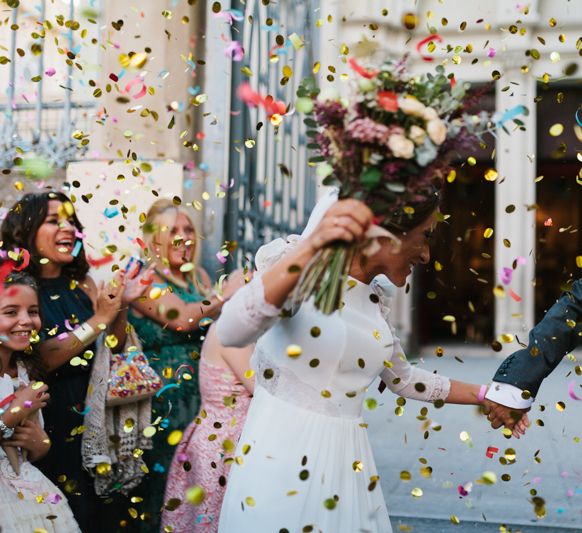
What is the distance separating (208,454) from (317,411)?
1271 mm

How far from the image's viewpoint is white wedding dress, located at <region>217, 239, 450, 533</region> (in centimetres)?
212

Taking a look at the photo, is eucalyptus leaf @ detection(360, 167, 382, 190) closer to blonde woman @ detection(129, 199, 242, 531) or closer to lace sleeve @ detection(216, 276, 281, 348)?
lace sleeve @ detection(216, 276, 281, 348)

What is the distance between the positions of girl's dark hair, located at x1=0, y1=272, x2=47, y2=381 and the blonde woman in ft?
1.81

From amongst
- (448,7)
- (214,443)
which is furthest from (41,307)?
(448,7)

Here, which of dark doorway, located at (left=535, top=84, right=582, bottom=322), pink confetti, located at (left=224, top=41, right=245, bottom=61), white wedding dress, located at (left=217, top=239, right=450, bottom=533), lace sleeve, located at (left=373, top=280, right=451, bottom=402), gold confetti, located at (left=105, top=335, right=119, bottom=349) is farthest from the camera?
dark doorway, located at (left=535, top=84, right=582, bottom=322)

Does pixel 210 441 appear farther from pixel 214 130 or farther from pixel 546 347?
pixel 214 130

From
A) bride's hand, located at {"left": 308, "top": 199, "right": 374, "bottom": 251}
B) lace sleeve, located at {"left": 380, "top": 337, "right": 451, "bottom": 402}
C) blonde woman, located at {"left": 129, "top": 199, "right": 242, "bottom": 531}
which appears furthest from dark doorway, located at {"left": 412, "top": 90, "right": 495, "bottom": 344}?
bride's hand, located at {"left": 308, "top": 199, "right": 374, "bottom": 251}

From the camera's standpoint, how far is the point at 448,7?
10.7 meters

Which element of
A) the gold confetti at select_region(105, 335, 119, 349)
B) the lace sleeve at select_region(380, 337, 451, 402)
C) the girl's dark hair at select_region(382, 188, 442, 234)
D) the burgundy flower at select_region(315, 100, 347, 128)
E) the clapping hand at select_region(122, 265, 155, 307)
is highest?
the burgundy flower at select_region(315, 100, 347, 128)

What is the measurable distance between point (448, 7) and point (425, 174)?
372 inches

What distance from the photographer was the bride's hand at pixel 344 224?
1725 mm

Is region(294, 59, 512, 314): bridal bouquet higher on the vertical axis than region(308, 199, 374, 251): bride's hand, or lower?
higher

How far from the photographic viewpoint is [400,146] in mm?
1777

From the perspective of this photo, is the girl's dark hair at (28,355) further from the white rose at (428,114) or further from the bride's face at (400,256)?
the white rose at (428,114)
